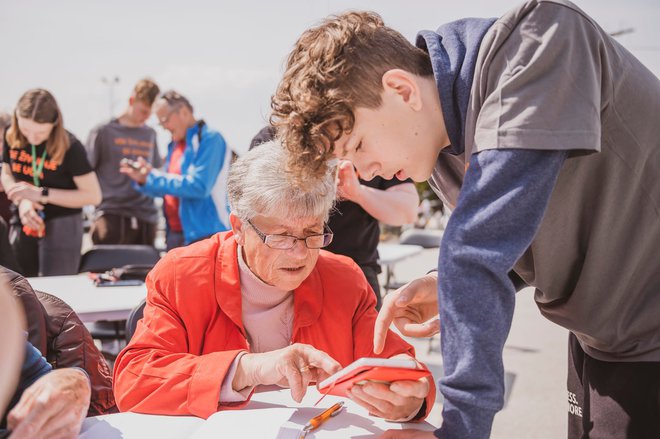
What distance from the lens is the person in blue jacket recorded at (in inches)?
161

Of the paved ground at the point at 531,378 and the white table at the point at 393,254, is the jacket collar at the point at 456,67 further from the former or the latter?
the white table at the point at 393,254

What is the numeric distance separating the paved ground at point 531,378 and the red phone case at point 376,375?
2337mm

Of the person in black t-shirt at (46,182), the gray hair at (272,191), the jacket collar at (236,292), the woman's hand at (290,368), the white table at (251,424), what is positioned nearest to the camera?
the white table at (251,424)

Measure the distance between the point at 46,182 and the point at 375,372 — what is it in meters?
3.68

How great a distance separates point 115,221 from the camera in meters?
5.04

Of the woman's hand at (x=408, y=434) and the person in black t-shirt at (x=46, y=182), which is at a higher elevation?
the woman's hand at (x=408, y=434)

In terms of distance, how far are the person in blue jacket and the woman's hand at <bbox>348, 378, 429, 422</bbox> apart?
2.86 meters

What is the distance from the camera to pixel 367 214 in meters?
2.80

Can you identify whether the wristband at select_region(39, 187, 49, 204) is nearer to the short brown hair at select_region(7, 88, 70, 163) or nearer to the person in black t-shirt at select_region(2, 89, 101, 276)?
the person in black t-shirt at select_region(2, 89, 101, 276)

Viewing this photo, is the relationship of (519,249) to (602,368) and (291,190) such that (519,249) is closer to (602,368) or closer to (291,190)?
Result: (602,368)

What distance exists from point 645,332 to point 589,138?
0.50 metres

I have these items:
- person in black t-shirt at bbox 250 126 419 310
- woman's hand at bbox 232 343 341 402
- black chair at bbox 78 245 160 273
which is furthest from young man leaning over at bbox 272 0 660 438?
black chair at bbox 78 245 160 273

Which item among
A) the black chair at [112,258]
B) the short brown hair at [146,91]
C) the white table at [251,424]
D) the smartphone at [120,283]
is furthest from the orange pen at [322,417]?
the short brown hair at [146,91]

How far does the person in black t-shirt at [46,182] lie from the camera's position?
159 inches
